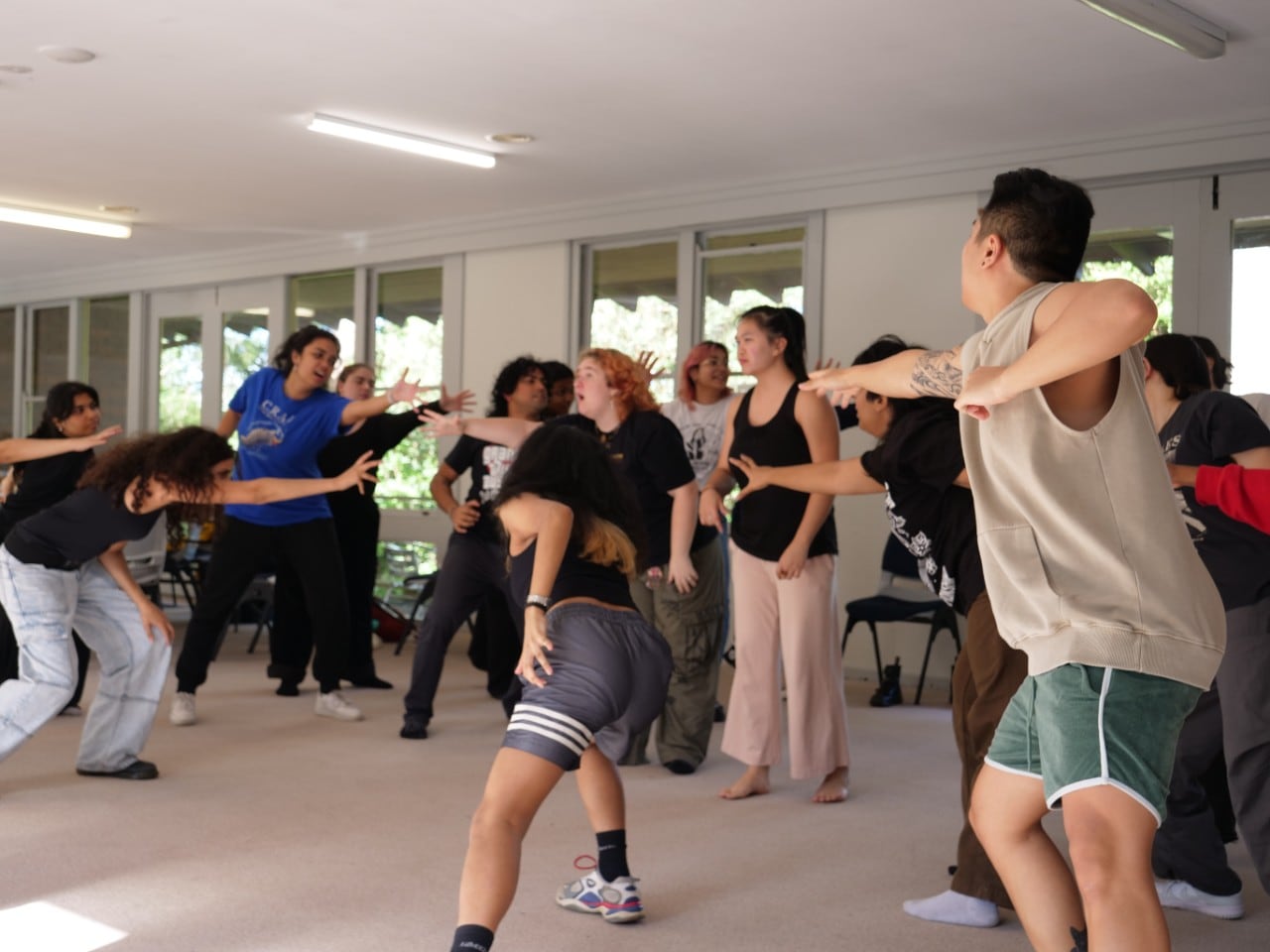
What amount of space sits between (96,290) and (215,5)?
7.48 meters

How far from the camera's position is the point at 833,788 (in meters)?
4.45

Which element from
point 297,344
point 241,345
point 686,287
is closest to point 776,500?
point 297,344

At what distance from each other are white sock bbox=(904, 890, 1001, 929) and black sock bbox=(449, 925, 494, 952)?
1.22 m

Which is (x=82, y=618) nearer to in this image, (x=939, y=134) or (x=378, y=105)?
(x=378, y=105)

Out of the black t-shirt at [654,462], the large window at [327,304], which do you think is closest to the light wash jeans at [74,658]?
the black t-shirt at [654,462]

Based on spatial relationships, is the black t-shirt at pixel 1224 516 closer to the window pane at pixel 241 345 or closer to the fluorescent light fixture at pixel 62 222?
the fluorescent light fixture at pixel 62 222

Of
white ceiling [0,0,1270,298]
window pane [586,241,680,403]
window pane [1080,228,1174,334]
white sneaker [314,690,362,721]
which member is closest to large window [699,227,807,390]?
window pane [586,241,680,403]

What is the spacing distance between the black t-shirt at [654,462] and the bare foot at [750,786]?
77cm

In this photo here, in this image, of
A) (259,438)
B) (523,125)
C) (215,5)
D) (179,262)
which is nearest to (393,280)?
(179,262)

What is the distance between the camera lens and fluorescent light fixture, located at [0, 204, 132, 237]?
8.97 metres

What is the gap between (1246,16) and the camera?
→ 483 centimetres

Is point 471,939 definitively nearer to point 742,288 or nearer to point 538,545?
point 538,545

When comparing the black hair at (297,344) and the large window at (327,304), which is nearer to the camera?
the black hair at (297,344)

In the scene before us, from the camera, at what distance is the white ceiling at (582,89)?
496 centimetres
